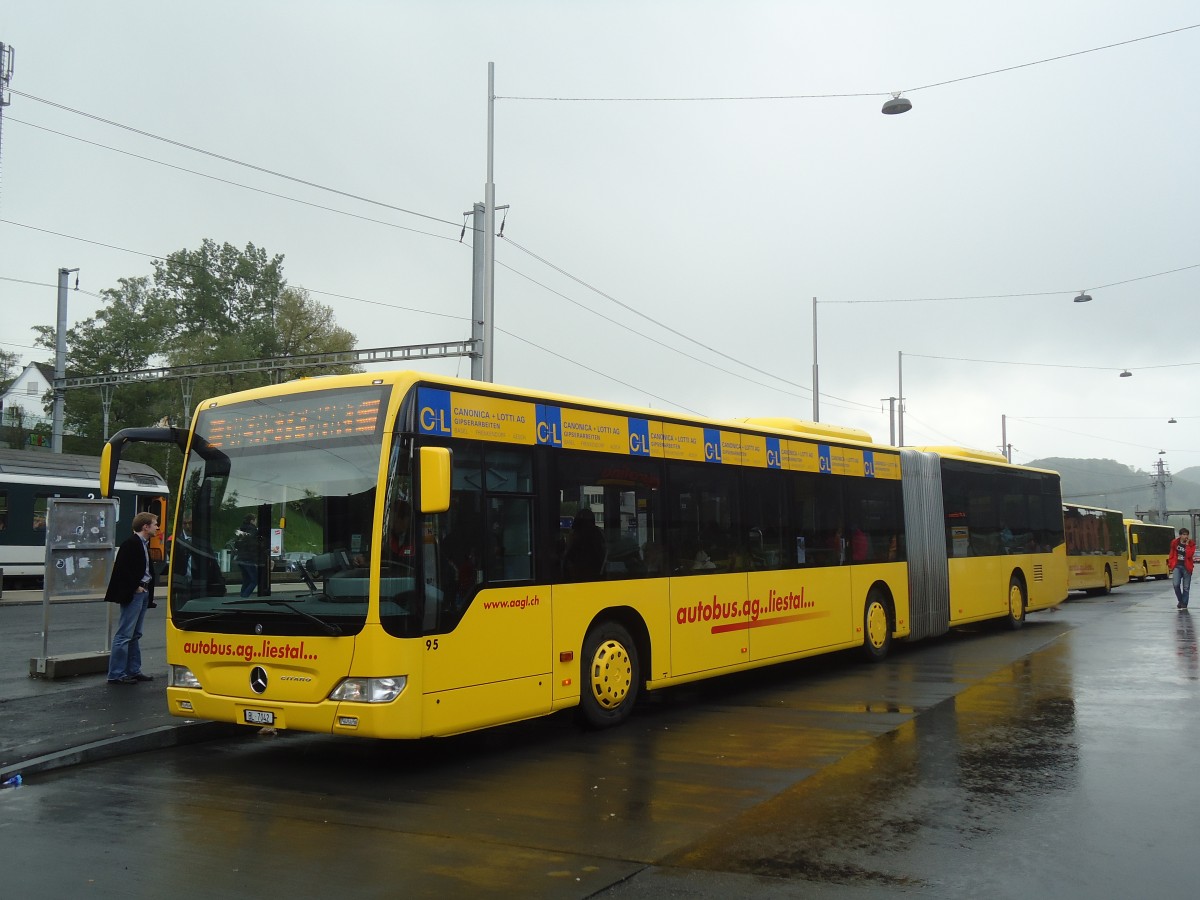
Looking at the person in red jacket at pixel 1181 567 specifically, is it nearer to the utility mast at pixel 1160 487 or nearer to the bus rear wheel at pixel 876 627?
the bus rear wheel at pixel 876 627

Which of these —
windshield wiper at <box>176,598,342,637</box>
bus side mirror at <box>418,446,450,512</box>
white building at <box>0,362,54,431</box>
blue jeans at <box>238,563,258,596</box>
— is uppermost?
white building at <box>0,362,54,431</box>

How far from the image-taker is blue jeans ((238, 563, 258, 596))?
822 centimetres

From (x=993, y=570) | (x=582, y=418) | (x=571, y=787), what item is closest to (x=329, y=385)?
(x=582, y=418)

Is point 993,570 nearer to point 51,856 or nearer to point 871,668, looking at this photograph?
point 871,668

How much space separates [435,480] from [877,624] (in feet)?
32.0

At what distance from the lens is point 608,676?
32.2ft

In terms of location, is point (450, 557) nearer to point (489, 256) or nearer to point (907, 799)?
point (907, 799)

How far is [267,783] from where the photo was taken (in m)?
7.87

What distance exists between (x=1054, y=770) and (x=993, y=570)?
12.2 meters

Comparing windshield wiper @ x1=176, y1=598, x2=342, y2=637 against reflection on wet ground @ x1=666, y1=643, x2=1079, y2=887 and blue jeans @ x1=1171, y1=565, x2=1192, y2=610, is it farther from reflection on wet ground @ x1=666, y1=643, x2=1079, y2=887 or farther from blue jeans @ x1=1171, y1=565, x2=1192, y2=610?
blue jeans @ x1=1171, y1=565, x2=1192, y2=610

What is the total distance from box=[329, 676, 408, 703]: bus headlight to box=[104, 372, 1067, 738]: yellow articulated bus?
0.04 feet

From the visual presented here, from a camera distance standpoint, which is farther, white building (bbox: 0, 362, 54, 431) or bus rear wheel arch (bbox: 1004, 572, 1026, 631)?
white building (bbox: 0, 362, 54, 431)

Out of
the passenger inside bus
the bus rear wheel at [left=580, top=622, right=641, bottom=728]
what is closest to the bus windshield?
the passenger inside bus

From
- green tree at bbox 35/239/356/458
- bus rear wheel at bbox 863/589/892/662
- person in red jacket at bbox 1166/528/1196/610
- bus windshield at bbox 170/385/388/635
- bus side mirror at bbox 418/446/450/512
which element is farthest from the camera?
green tree at bbox 35/239/356/458
